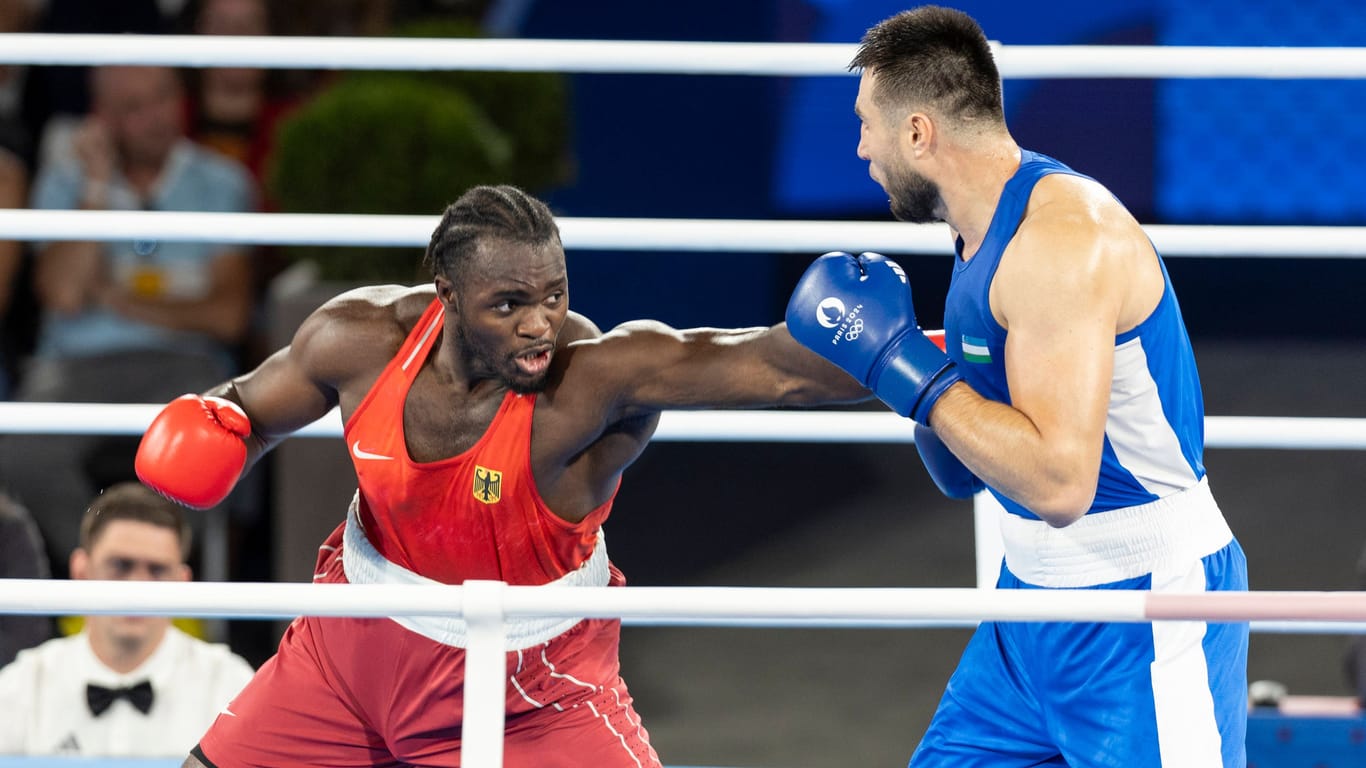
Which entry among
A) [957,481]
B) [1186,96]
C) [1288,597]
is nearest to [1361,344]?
[1186,96]

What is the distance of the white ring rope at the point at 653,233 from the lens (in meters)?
2.51

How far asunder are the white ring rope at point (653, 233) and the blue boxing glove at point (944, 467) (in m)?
0.39

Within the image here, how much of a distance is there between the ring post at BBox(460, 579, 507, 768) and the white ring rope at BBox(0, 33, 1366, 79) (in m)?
1.07

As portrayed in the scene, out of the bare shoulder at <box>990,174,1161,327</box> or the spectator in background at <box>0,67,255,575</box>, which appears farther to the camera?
the spectator in background at <box>0,67,255,575</box>

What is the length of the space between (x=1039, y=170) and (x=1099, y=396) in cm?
31

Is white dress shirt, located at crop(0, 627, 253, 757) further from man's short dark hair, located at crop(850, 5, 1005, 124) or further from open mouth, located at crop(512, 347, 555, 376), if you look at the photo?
man's short dark hair, located at crop(850, 5, 1005, 124)

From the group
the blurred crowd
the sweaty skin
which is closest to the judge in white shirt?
the sweaty skin

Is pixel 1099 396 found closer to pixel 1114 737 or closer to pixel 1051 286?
pixel 1051 286

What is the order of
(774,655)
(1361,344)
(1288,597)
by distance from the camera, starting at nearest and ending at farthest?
1. (1288,597)
2. (774,655)
3. (1361,344)

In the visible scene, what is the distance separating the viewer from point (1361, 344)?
23.9ft

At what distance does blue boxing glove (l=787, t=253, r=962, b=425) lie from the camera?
6.48 feet

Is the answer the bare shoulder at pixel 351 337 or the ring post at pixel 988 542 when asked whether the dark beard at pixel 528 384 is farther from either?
the ring post at pixel 988 542

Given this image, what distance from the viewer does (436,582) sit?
2.31m

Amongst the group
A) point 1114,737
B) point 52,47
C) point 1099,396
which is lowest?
point 1114,737
